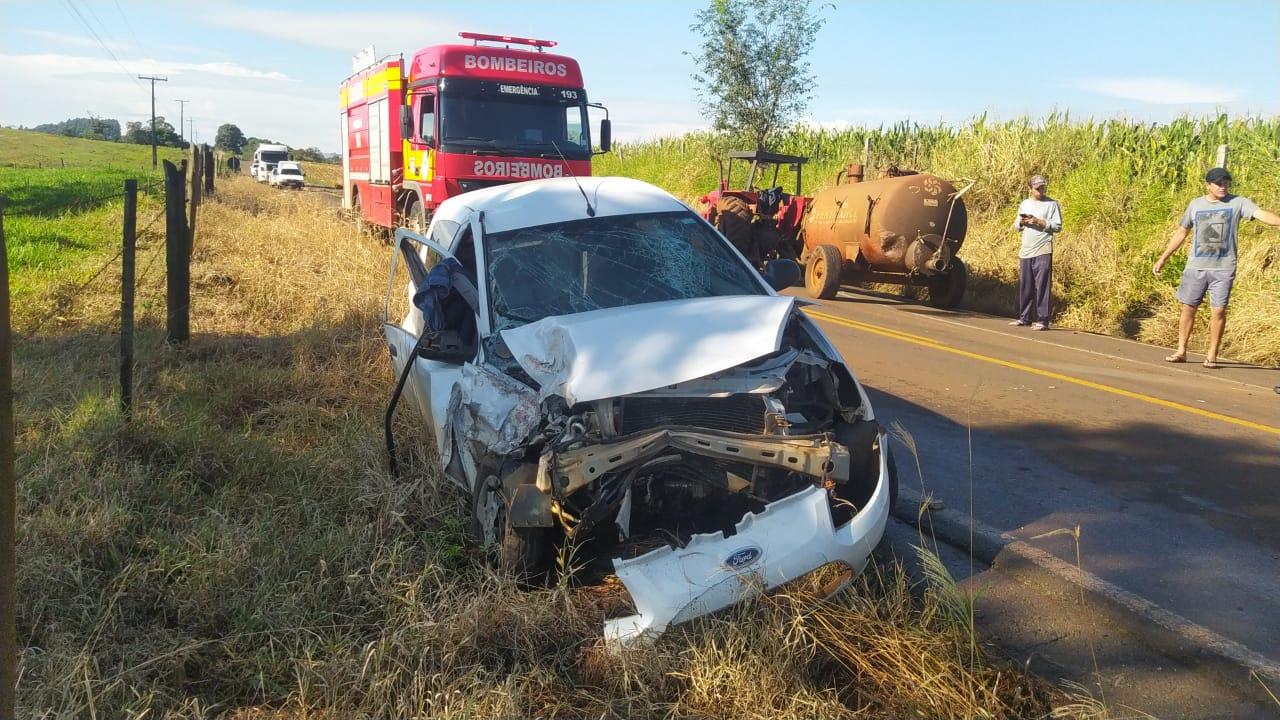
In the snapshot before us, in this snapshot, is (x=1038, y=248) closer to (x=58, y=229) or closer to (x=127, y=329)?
(x=127, y=329)

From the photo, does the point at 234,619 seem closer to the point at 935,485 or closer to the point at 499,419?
the point at 499,419

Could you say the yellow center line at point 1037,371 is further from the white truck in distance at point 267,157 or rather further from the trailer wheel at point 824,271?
the white truck in distance at point 267,157

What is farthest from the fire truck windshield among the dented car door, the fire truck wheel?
the dented car door

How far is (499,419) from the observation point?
3865 millimetres

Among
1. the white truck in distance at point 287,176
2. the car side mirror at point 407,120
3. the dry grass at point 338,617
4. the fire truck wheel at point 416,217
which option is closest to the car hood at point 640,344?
the dry grass at point 338,617

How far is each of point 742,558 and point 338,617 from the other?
1.55 meters

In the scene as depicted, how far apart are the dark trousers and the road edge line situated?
7.64m

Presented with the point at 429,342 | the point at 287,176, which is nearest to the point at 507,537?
the point at 429,342

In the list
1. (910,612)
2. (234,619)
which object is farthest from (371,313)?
(910,612)

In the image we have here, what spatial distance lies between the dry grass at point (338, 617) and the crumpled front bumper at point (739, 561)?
0.09 metres

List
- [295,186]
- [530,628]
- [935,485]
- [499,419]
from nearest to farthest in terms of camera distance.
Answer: [530,628]
[499,419]
[935,485]
[295,186]

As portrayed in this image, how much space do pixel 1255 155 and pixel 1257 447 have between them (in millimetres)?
10265

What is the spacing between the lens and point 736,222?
14.7 m

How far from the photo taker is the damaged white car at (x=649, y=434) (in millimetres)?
3459
